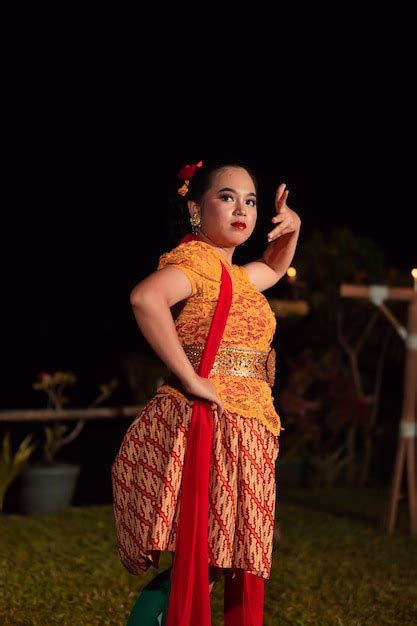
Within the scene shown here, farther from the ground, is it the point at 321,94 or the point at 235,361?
the point at 321,94

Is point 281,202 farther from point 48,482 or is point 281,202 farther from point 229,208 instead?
point 48,482

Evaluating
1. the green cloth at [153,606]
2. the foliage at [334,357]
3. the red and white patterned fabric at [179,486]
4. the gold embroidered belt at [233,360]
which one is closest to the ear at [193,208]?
the gold embroidered belt at [233,360]

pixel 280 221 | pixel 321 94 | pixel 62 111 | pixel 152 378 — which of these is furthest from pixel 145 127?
pixel 280 221

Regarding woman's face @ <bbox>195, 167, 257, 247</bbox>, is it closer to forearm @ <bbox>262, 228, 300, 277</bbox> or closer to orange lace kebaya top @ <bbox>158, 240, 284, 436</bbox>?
orange lace kebaya top @ <bbox>158, 240, 284, 436</bbox>

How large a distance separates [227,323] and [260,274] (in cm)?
34

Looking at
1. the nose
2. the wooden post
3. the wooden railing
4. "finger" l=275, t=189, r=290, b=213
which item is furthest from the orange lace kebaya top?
the wooden railing

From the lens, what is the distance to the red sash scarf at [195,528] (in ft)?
8.24

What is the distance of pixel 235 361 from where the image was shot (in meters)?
2.68

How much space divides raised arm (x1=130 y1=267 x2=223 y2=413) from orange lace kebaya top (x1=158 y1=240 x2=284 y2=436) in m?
0.06

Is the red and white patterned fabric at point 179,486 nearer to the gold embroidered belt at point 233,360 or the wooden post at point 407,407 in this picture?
the gold embroidered belt at point 233,360

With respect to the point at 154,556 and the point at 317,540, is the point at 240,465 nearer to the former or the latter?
the point at 154,556

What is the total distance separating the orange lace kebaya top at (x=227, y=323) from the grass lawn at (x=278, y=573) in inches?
63.3

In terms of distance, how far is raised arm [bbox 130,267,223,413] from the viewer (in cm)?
250

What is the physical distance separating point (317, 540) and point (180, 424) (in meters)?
3.47
